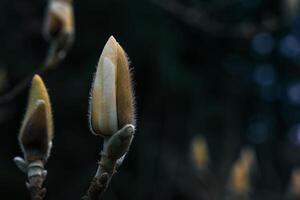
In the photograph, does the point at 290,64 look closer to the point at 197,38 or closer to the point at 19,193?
the point at 197,38

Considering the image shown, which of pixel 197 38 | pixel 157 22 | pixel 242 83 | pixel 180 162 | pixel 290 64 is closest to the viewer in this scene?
pixel 180 162

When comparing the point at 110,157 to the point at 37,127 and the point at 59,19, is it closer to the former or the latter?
the point at 37,127

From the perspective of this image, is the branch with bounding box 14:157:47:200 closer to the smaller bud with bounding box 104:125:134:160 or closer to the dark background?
the smaller bud with bounding box 104:125:134:160

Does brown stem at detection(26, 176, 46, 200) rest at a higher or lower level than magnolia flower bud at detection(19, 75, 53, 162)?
lower

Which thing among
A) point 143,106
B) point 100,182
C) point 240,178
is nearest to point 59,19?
point 240,178

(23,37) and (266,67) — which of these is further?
(266,67)

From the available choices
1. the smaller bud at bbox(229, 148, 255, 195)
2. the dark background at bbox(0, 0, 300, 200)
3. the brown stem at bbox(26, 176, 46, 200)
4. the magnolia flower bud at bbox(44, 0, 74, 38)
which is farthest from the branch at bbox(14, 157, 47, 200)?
the dark background at bbox(0, 0, 300, 200)

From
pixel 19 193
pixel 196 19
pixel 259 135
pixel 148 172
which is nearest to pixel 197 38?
pixel 259 135
